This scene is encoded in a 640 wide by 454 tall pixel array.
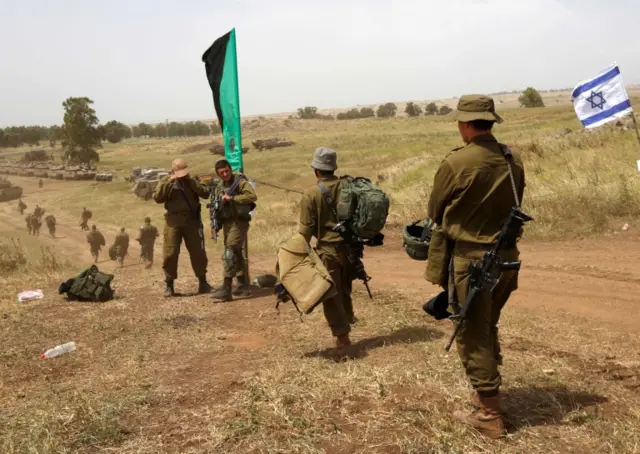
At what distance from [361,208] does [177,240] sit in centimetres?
429

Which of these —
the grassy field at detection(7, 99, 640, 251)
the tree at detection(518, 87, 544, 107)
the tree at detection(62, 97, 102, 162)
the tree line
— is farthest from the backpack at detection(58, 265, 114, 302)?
the tree at detection(518, 87, 544, 107)

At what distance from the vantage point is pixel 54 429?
14.0ft

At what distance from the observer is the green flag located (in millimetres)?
9117

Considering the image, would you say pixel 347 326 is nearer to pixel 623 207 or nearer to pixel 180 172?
pixel 180 172

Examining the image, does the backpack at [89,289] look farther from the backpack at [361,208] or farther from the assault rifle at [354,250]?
the backpack at [361,208]

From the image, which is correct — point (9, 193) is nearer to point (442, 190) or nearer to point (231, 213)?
point (231, 213)

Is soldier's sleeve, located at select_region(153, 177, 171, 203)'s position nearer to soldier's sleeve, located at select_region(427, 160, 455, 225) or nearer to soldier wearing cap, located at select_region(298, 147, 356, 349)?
soldier wearing cap, located at select_region(298, 147, 356, 349)

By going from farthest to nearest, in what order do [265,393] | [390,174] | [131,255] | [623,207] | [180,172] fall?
[390,174] < [131,255] < [623,207] < [180,172] < [265,393]

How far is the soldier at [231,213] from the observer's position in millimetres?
8391

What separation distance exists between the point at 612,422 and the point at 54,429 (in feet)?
12.5

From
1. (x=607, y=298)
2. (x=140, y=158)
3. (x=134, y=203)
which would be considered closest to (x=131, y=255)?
(x=134, y=203)

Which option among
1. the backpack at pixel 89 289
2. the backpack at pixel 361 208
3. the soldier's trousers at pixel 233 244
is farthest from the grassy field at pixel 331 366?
the backpack at pixel 361 208

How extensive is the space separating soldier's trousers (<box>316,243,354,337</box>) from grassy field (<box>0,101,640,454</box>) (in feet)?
1.05

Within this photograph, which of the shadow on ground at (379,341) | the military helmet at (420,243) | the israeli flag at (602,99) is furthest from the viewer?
the israeli flag at (602,99)
